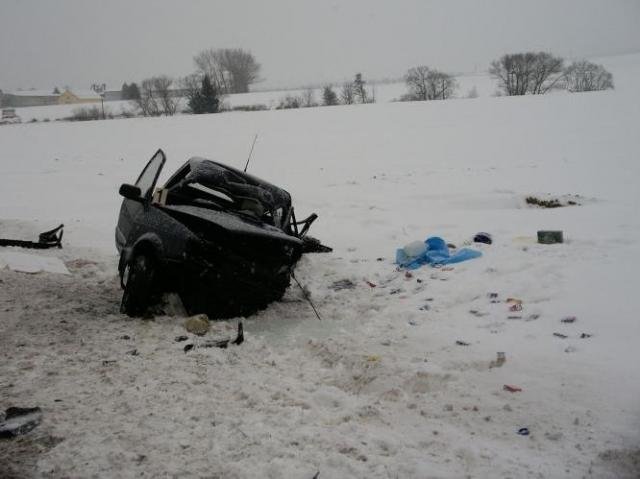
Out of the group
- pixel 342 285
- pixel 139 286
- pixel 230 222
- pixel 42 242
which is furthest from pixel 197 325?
pixel 42 242

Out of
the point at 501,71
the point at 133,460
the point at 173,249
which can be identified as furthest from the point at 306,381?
the point at 501,71

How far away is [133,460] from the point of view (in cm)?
278

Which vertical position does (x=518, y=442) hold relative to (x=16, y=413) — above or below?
below

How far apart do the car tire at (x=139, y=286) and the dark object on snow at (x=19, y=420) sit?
1.67 m

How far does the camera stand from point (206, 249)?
4.59 metres

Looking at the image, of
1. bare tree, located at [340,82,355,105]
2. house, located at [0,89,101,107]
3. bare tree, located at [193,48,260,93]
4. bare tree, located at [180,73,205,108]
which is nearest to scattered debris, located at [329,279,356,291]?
bare tree, located at [180,73,205,108]

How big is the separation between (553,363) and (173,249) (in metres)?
3.51

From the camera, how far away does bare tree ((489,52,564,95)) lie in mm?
47906

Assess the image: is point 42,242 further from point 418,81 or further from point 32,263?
point 418,81

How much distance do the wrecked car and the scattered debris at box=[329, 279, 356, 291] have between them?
1108 mm

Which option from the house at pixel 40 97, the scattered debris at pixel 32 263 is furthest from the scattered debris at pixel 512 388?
the house at pixel 40 97

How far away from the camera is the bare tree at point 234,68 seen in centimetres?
7500

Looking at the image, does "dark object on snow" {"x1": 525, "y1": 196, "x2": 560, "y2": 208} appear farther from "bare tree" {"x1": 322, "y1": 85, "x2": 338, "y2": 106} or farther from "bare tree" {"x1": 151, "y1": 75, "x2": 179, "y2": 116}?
"bare tree" {"x1": 151, "y1": 75, "x2": 179, "y2": 116}

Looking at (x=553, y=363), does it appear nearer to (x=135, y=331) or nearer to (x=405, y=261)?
(x=405, y=261)
